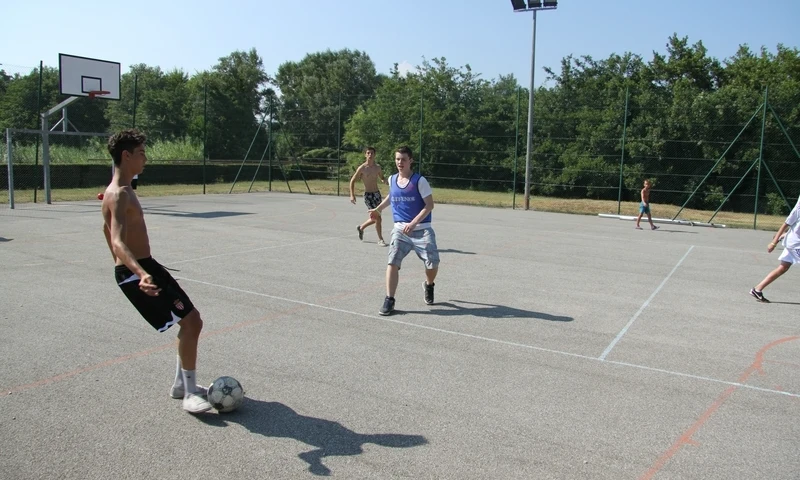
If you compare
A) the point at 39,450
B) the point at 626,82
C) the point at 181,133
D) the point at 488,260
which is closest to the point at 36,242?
the point at 488,260

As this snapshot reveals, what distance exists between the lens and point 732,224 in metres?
19.8

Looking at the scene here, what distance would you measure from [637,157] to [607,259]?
1725 cm

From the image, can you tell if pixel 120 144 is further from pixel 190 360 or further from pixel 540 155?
pixel 540 155

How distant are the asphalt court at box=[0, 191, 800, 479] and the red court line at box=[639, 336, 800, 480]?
2 cm

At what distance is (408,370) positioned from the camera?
17.5 ft

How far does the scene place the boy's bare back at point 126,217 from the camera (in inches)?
161

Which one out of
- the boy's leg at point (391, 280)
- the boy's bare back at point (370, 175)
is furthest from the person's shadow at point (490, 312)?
the boy's bare back at point (370, 175)

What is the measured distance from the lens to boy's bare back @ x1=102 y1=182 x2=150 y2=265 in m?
4.09

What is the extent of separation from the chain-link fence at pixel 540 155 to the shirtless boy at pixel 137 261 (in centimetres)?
1889

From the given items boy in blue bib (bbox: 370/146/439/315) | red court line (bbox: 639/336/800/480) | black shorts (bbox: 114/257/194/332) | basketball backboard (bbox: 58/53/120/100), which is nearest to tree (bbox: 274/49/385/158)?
basketball backboard (bbox: 58/53/120/100)

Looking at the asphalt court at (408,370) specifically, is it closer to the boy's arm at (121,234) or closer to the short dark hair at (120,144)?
the boy's arm at (121,234)

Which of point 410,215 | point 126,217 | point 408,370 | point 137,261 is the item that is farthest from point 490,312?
point 126,217

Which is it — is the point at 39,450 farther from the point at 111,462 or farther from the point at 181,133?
the point at 181,133

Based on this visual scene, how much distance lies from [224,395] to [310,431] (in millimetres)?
663
